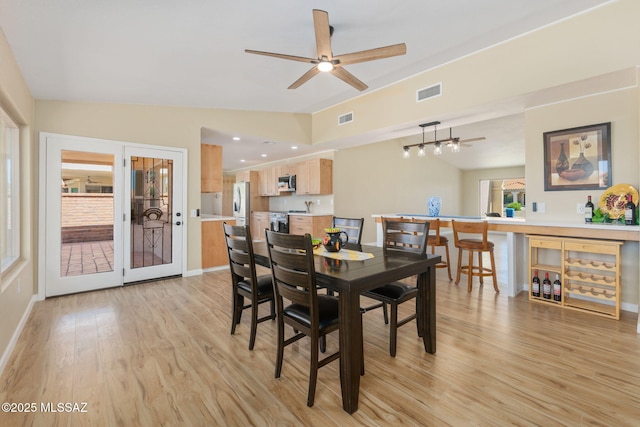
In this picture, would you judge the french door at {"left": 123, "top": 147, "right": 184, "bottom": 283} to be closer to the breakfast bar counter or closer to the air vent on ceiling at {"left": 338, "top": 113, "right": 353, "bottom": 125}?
the air vent on ceiling at {"left": 338, "top": 113, "right": 353, "bottom": 125}

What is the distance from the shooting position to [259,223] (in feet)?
28.3

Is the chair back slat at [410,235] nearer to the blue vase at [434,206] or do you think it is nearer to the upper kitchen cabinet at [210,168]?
the blue vase at [434,206]

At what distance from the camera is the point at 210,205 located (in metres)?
10.7

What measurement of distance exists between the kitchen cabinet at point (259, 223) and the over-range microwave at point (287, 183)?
98cm

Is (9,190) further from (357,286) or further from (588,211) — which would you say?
(588,211)

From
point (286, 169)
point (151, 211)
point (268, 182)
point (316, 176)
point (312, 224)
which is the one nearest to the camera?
point (151, 211)

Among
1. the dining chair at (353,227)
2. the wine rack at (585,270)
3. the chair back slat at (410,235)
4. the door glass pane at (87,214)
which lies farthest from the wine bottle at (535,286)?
the door glass pane at (87,214)

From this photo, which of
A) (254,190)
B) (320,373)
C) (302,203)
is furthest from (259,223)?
(320,373)

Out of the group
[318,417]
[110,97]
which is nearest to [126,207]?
[110,97]

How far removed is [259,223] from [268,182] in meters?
1.23

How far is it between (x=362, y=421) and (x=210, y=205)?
33.1 feet

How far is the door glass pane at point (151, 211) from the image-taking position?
4.28 metres

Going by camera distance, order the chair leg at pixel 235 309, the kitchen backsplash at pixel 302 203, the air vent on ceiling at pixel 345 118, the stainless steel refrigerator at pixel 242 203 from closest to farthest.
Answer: the chair leg at pixel 235 309 → the air vent on ceiling at pixel 345 118 → the kitchen backsplash at pixel 302 203 → the stainless steel refrigerator at pixel 242 203

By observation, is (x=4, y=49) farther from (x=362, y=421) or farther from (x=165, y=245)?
(x=362, y=421)
